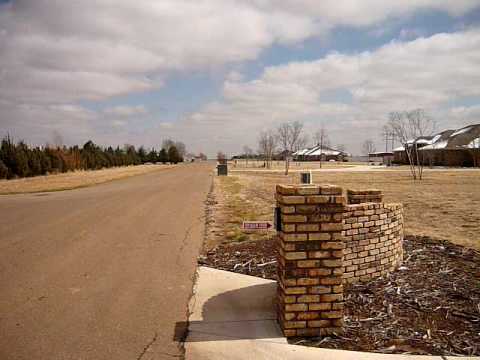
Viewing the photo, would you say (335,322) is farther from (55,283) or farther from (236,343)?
(55,283)

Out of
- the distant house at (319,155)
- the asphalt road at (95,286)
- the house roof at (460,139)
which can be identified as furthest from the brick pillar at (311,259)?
the distant house at (319,155)

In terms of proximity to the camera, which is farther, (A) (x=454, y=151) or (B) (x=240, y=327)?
(A) (x=454, y=151)

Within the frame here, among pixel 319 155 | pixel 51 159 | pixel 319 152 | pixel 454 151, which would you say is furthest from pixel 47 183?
pixel 319 152

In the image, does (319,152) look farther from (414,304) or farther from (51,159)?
(414,304)

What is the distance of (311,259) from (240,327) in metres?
1.00

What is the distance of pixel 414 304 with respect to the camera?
14.1 feet

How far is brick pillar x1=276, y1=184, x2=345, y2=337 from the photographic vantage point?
3.64m

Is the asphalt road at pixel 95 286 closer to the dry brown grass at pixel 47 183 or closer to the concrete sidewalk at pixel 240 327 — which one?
the concrete sidewalk at pixel 240 327

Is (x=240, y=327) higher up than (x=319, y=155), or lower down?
lower down

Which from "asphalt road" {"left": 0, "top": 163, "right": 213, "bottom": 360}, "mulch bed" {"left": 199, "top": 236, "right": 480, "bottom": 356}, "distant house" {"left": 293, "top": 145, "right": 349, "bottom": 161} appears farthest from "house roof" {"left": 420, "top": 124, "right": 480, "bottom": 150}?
"asphalt road" {"left": 0, "top": 163, "right": 213, "bottom": 360}

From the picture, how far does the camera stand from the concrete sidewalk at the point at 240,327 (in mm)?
3287

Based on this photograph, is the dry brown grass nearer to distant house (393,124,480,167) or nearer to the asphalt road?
the asphalt road

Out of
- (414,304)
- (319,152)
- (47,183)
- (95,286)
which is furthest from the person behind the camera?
(319,152)

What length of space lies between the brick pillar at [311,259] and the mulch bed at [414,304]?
0.64ft
